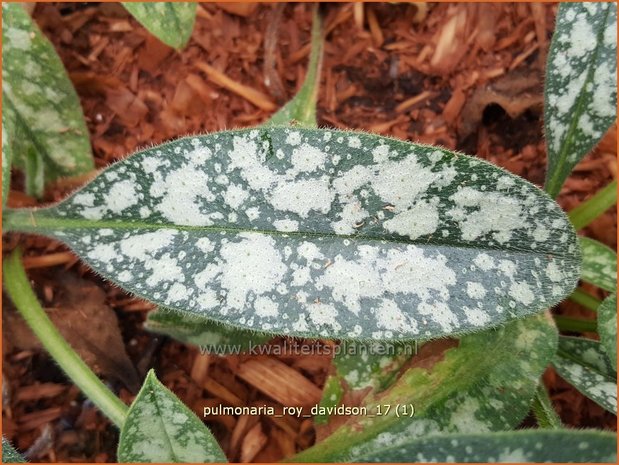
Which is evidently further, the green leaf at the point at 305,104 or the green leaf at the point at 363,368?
the green leaf at the point at 305,104

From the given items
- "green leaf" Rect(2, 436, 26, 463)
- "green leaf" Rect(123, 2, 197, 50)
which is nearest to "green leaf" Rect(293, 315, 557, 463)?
"green leaf" Rect(2, 436, 26, 463)

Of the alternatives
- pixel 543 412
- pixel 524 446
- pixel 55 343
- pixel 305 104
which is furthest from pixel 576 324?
pixel 55 343

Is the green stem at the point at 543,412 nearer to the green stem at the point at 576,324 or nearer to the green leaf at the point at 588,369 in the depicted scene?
the green leaf at the point at 588,369

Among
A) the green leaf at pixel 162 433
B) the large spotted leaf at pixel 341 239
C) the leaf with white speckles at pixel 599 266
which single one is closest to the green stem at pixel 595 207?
the leaf with white speckles at pixel 599 266

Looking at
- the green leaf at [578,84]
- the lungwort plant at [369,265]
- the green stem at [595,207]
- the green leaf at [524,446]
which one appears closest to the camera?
the green leaf at [524,446]

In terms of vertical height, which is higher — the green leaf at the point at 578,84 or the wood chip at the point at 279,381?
the green leaf at the point at 578,84

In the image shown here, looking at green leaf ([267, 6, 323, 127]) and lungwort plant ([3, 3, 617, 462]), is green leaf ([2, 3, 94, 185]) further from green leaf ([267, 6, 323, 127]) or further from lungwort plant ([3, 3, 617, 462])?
green leaf ([267, 6, 323, 127])

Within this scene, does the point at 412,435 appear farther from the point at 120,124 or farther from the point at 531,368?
the point at 120,124

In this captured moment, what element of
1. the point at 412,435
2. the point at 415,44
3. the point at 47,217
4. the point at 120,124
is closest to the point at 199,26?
the point at 120,124
